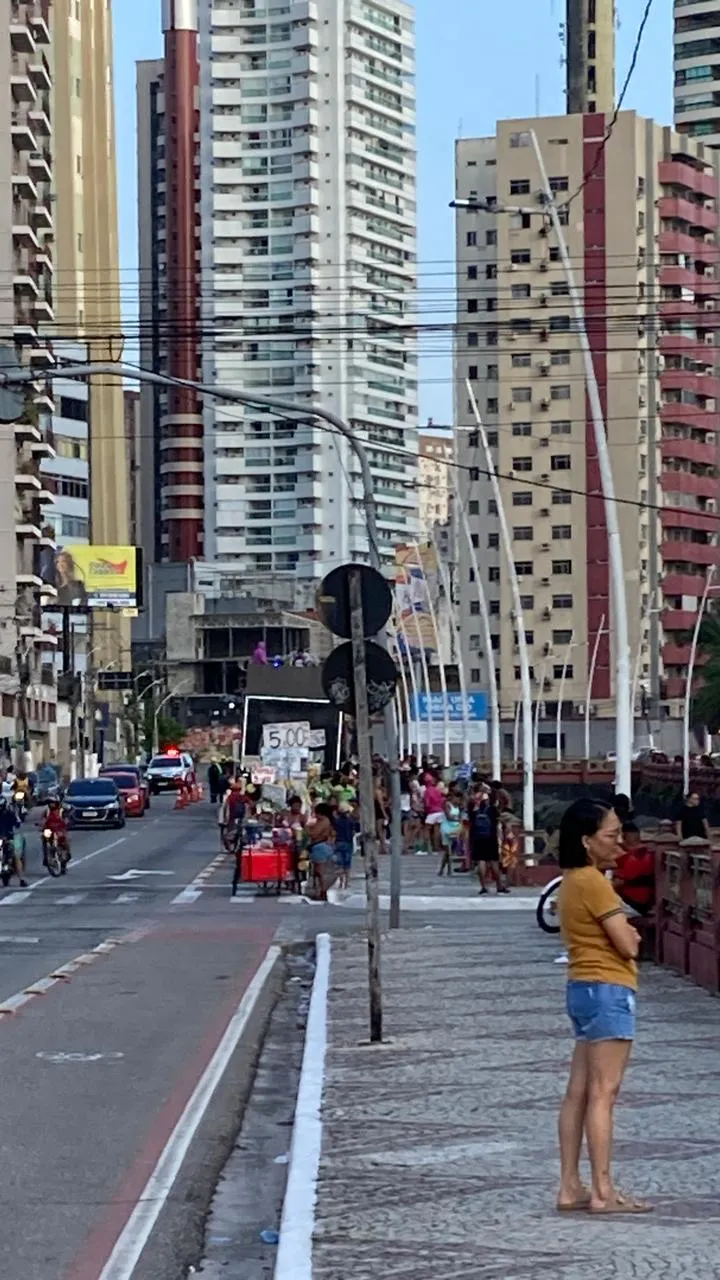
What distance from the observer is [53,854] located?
45.1m

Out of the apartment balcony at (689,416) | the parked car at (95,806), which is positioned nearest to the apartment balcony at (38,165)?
the apartment balcony at (689,416)

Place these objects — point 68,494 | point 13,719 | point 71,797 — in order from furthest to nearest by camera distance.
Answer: point 68,494, point 13,719, point 71,797

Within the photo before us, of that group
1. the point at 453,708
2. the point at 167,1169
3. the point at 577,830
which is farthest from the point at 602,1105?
the point at 453,708

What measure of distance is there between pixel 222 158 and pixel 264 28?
9.00 meters

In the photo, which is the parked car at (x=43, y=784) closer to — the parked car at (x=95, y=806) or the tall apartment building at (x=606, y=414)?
the parked car at (x=95, y=806)

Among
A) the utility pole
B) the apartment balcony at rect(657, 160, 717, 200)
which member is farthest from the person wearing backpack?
the apartment balcony at rect(657, 160, 717, 200)

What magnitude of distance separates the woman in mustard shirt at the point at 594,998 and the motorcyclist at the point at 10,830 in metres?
33.5

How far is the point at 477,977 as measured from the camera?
21688 millimetres

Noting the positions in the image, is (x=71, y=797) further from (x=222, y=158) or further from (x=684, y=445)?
(x=222, y=158)

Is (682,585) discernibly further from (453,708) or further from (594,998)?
(594,998)

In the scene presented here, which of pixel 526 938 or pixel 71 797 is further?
pixel 71 797

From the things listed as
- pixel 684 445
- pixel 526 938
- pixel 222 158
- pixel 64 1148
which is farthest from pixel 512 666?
pixel 64 1148

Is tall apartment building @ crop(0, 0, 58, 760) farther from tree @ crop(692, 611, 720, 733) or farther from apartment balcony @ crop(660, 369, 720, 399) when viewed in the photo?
apartment balcony @ crop(660, 369, 720, 399)

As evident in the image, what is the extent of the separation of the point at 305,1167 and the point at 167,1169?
1.03 m
